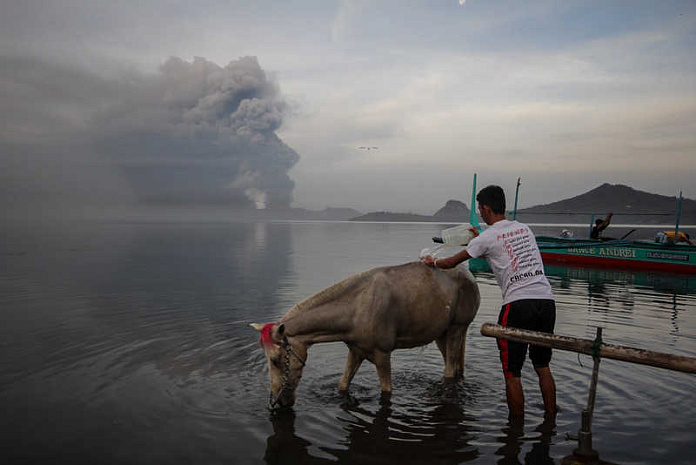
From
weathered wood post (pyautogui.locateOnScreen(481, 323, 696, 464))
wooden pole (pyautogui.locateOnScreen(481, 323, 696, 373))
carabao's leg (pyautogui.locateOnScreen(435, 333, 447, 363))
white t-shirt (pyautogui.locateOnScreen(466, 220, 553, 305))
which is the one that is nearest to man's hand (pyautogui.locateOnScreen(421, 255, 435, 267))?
white t-shirt (pyautogui.locateOnScreen(466, 220, 553, 305))

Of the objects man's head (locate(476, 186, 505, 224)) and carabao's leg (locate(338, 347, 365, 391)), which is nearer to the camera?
man's head (locate(476, 186, 505, 224))

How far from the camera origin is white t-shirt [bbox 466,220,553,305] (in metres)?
6.07

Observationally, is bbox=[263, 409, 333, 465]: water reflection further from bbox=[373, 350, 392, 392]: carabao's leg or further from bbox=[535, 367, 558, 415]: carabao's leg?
bbox=[535, 367, 558, 415]: carabao's leg

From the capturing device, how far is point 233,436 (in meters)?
6.13

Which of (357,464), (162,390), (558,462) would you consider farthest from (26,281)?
(558,462)

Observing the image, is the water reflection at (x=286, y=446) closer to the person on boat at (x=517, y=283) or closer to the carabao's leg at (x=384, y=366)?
the carabao's leg at (x=384, y=366)

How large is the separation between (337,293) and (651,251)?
26608 millimetres

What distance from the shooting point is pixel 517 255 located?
20.0 feet

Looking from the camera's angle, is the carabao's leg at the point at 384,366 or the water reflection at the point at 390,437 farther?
the carabao's leg at the point at 384,366

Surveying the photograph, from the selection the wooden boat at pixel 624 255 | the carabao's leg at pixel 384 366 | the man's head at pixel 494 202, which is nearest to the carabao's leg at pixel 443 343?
the carabao's leg at pixel 384 366

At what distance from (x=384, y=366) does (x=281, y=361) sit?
1.67m

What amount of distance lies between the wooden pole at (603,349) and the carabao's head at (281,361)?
2.82 m

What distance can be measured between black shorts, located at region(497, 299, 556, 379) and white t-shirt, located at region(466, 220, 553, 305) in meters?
0.10

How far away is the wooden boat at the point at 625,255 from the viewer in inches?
1012
